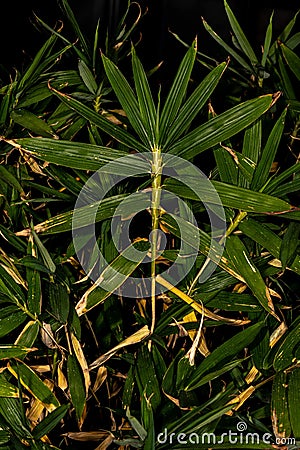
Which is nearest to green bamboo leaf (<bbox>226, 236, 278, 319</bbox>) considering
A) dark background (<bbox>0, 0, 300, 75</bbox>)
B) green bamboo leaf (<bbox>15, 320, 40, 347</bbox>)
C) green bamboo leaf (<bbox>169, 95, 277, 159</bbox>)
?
green bamboo leaf (<bbox>169, 95, 277, 159</bbox>)

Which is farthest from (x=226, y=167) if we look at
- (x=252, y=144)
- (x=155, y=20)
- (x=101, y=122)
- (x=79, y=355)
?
(x=155, y=20)

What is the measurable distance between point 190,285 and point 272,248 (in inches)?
3.9

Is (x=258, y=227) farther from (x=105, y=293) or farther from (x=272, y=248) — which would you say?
(x=105, y=293)

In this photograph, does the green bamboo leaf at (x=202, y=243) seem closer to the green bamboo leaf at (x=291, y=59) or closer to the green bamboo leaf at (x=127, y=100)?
the green bamboo leaf at (x=127, y=100)

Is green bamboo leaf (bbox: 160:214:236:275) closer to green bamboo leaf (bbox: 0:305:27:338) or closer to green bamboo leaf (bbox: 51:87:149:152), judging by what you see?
green bamboo leaf (bbox: 51:87:149:152)

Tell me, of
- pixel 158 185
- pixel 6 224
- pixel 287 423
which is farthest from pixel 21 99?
pixel 287 423

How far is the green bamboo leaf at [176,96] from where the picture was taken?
0.66m

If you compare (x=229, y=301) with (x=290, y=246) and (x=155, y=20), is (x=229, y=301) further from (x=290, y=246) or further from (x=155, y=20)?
(x=155, y=20)

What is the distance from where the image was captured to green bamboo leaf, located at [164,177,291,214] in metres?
0.63

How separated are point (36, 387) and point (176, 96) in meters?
0.32

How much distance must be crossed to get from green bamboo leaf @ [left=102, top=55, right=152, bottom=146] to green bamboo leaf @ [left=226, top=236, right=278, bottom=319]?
0.45 feet

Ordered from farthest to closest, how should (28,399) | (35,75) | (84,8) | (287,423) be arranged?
(84,8), (35,75), (28,399), (287,423)

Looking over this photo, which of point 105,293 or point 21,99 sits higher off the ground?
point 21,99

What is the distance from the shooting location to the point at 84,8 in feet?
6.30
